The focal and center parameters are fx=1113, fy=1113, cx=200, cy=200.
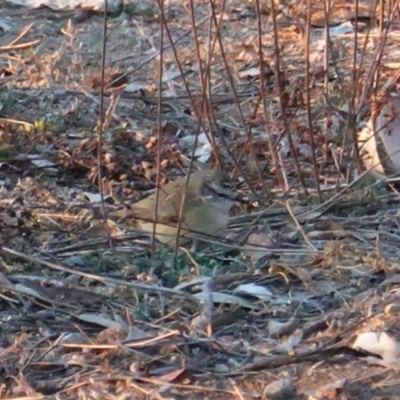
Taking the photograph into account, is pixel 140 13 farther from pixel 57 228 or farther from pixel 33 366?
pixel 33 366

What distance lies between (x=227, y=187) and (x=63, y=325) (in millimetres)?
1665

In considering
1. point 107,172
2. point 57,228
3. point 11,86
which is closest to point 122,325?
point 57,228

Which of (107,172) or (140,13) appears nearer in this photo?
(107,172)

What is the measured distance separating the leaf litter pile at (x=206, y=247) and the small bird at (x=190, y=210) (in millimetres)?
87

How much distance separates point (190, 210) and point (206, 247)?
236 mm

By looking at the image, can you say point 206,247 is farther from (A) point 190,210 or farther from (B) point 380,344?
(B) point 380,344

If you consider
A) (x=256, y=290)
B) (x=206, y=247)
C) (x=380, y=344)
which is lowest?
(x=206, y=247)

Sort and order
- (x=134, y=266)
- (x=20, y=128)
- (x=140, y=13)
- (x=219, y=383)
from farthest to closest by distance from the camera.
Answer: (x=140, y=13) < (x=20, y=128) < (x=134, y=266) < (x=219, y=383)

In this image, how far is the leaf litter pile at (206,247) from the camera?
3.49 metres

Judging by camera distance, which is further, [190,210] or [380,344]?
[190,210]

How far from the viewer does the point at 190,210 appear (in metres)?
4.98

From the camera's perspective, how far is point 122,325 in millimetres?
3764

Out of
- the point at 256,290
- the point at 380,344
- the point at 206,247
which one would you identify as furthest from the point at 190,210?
the point at 380,344

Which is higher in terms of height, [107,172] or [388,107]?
[388,107]
